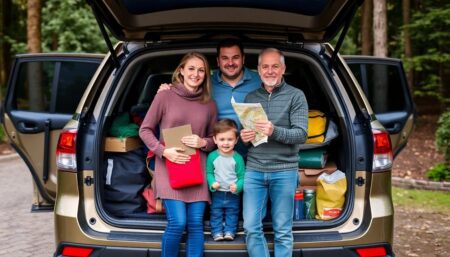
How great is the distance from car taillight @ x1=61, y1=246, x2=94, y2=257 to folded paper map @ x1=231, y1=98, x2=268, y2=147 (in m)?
1.22

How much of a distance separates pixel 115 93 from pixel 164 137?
449 millimetres

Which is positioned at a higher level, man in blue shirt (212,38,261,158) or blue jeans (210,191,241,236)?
man in blue shirt (212,38,261,158)

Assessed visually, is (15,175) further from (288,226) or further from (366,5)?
(366,5)

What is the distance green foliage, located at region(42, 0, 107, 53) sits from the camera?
60.5ft

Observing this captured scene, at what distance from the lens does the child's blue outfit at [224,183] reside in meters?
3.59

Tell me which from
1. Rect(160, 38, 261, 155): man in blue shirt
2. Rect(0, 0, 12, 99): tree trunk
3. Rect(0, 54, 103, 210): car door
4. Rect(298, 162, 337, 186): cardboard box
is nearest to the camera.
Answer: Rect(160, 38, 261, 155): man in blue shirt

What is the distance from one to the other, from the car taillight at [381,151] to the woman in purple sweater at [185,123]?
106 cm

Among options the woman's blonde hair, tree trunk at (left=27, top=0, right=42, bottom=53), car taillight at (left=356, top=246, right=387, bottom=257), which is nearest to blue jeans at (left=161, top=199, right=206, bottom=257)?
the woman's blonde hair

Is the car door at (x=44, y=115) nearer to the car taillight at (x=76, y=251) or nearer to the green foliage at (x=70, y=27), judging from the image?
the car taillight at (x=76, y=251)

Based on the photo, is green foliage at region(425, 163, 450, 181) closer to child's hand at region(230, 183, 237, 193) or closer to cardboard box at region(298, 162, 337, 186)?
cardboard box at region(298, 162, 337, 186)

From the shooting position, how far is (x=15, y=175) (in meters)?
10.1

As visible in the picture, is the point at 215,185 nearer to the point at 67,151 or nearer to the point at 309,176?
the point at 309,176

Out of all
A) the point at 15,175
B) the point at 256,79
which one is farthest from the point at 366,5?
the point at 256,79

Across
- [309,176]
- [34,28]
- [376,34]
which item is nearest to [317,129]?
[309,176]
